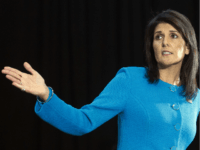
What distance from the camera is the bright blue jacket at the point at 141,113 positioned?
828mm

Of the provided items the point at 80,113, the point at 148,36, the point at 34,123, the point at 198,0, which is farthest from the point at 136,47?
the point at 80,113

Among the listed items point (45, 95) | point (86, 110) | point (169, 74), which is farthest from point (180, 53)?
point (45, 95)

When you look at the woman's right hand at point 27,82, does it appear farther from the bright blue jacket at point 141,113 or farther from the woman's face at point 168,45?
the woman's face at point 168,45

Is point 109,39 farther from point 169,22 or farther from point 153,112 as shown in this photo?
point 153,112

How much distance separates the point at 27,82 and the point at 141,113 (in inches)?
18.5

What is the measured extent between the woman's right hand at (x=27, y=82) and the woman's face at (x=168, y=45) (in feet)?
1.93

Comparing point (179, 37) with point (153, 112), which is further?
point (179, 37)

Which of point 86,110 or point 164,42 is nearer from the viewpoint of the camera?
point 86,110

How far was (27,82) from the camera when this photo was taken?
26.5 inches

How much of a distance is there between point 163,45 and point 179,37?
3.6 inches

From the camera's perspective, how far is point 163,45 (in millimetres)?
1020

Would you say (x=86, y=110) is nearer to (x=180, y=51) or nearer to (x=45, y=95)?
(x=45, y=95)

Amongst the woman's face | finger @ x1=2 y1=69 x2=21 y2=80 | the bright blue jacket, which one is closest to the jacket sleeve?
the bright blue jacket

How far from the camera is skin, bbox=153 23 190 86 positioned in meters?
1.01
